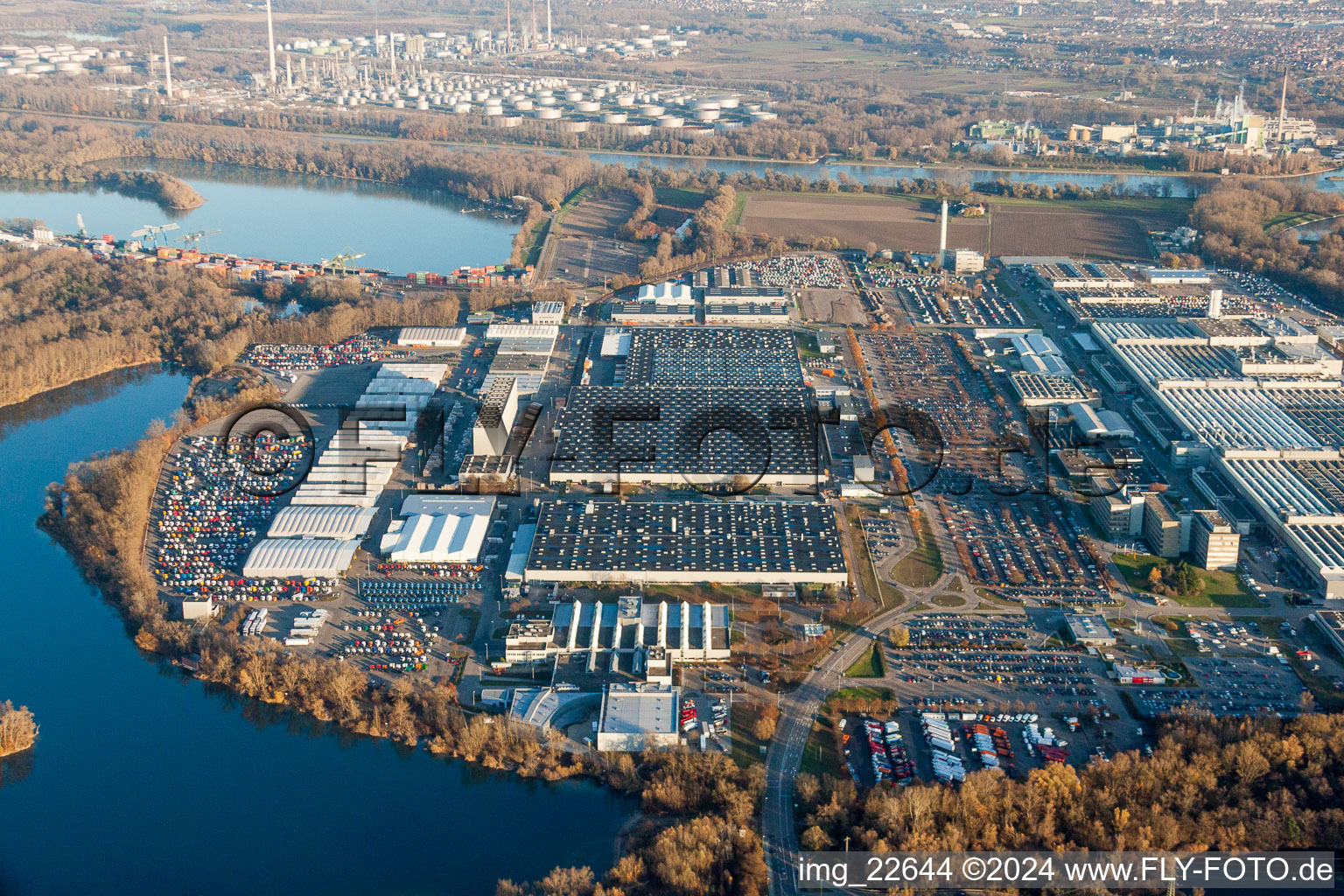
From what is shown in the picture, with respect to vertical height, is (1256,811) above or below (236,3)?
below

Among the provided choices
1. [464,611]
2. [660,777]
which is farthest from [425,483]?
[660,777]

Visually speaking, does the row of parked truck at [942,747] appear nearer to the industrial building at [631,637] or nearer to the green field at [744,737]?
the green field at [744,737]

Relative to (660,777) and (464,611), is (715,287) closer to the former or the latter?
(464,611)

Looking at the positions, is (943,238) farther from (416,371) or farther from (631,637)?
(631,637)

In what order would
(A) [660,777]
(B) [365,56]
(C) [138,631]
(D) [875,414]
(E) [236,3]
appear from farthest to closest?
(E) [236,3] < (B) [365,56] < (D) [875,414] < (C) [138,631] < (A) [660,777]

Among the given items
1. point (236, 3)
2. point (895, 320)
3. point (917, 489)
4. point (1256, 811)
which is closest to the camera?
point (1256, 811)

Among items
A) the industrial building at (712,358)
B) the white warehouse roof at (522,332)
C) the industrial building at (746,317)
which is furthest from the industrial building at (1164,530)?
A: the white warehouse roof at (522,332)
